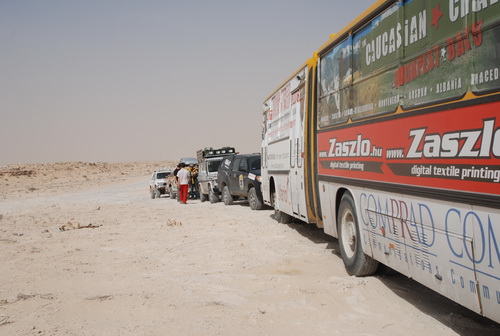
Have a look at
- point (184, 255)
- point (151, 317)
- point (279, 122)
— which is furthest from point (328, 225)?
point (279, 122)

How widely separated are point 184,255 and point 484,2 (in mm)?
6810

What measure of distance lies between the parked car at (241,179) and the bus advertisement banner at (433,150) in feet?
33.9

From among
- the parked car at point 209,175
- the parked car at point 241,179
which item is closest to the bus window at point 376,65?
the parked car at point 241,179

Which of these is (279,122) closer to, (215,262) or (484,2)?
(215,262)

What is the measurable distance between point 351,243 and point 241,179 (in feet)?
37.7

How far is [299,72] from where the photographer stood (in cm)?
1012

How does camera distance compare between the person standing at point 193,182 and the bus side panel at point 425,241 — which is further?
the person standing at point 193,182

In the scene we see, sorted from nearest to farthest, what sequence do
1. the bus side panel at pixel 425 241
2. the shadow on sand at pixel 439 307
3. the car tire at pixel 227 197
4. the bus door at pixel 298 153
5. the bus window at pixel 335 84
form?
the bus side panel at pixel 425 241
the shadow on sand at pixel 439 307
the bus window at pixel 335 84
the bus door at pixel 298 153
the car tire at pixel 227 197

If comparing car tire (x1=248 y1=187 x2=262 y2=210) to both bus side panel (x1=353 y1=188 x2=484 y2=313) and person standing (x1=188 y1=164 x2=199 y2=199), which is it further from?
bus side panel (x1=353 y1=188 x2=484 y2=313)

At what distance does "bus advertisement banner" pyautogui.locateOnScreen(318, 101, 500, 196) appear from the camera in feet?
12.8

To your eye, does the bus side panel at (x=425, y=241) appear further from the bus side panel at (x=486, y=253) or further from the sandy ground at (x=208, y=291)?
the sandy ground at (x=208, y=291)

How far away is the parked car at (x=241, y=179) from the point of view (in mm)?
17516

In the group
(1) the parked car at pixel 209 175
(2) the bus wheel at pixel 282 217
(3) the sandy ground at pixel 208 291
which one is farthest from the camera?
(1) the parked car at pixel 209 175

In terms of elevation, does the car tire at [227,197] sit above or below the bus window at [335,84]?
below
